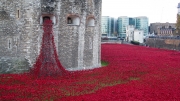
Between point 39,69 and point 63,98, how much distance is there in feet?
19.2

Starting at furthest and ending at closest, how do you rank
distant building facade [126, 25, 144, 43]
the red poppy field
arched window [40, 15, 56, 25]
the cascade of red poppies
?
distant building facade [126, 25, 144, 43]
arched window [40, 15, 56, 25]
the cascade of red poppies
the red poppy field

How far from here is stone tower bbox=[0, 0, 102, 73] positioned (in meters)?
19.2

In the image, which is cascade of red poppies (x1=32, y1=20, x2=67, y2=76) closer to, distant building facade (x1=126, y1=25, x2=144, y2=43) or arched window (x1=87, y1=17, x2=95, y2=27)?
arched window (x1=87, y1=17, x2=95, y2=27)

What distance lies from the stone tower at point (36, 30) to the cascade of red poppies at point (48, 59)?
81 centimetres

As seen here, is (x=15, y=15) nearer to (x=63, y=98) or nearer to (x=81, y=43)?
(x=81, y=43)

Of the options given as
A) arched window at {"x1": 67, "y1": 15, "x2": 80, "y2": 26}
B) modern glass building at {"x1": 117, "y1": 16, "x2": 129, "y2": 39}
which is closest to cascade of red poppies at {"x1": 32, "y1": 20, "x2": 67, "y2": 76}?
arched window at {"x1": 67, "y1": 15, "x2": 80, "y2": 26}

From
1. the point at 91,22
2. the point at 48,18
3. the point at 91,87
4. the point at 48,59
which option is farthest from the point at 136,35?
the point at 91,87

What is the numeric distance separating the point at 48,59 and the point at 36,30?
236 cm

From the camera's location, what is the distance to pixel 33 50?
63.7 ft

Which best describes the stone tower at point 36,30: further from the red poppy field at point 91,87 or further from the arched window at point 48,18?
the red poppy field at point 91,87

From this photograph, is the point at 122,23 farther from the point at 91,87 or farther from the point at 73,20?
the point at 91,87

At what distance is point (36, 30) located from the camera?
1928 cm

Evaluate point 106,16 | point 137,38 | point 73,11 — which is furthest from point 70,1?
point 106,16

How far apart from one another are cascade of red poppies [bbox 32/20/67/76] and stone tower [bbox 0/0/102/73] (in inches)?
32.1
